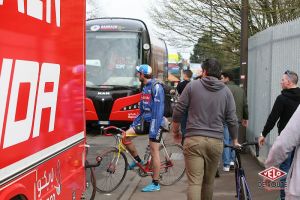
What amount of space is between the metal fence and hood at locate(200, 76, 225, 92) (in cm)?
310

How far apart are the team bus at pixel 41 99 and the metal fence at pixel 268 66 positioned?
478 cm

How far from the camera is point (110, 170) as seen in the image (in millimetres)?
7465

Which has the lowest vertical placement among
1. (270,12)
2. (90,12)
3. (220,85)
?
(220,85)

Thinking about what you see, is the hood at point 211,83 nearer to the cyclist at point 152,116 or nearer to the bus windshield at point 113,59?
the cyclist at point 152,116

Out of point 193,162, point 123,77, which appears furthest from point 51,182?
point 123,77

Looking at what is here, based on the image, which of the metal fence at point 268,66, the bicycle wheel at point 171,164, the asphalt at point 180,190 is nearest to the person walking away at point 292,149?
the asphalt at point 180,190

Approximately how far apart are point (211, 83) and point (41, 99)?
2444 mm

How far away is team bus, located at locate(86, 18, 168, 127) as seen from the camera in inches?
602

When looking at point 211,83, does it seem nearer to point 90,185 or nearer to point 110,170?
point 90,185

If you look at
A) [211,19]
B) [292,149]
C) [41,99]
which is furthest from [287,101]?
[211,19]

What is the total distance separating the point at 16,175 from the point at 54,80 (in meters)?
0.90

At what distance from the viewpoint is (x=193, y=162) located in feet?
17.5

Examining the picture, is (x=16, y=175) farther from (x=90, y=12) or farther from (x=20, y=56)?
(x=90, y=12)

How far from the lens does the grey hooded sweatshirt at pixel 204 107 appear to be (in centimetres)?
534
